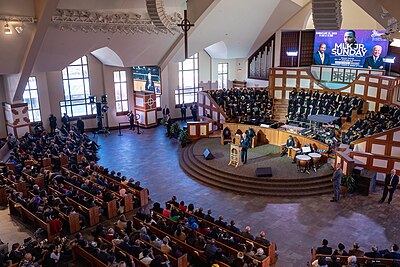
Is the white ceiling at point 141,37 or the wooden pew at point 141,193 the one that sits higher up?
the white ceiling at point 141,37

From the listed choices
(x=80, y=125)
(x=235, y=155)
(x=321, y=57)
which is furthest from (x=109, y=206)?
Answer: (x=321, y=57)

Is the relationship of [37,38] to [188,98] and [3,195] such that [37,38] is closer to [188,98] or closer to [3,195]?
[3,195]

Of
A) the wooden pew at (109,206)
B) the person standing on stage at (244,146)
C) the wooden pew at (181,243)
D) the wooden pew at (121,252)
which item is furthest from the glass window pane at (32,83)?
the wooden pew at (121,252)

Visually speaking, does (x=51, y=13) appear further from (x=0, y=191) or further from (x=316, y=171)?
(x=316, y=171)

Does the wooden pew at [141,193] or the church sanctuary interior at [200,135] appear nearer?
the church sanctuary interior at [200,135]

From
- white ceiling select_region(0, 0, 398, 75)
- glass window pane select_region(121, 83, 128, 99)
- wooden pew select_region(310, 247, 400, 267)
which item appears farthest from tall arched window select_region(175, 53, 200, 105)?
wooden pew select_region(310, 247, 400, 267)

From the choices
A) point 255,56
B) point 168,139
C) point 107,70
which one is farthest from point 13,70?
point 255,56

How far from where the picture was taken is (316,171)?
46.4ft

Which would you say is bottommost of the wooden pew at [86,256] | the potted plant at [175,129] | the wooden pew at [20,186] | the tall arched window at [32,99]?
the wooden pew at [86,256]

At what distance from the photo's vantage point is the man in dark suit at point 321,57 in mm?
21922

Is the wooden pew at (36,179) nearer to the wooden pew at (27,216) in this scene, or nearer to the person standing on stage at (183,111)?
the wooden pew at (27,216)

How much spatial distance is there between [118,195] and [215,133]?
8.65m

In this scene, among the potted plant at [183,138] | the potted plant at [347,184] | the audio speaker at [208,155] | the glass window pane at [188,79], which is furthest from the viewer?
the glass window pane at [188,79]

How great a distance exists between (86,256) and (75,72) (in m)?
14.8
